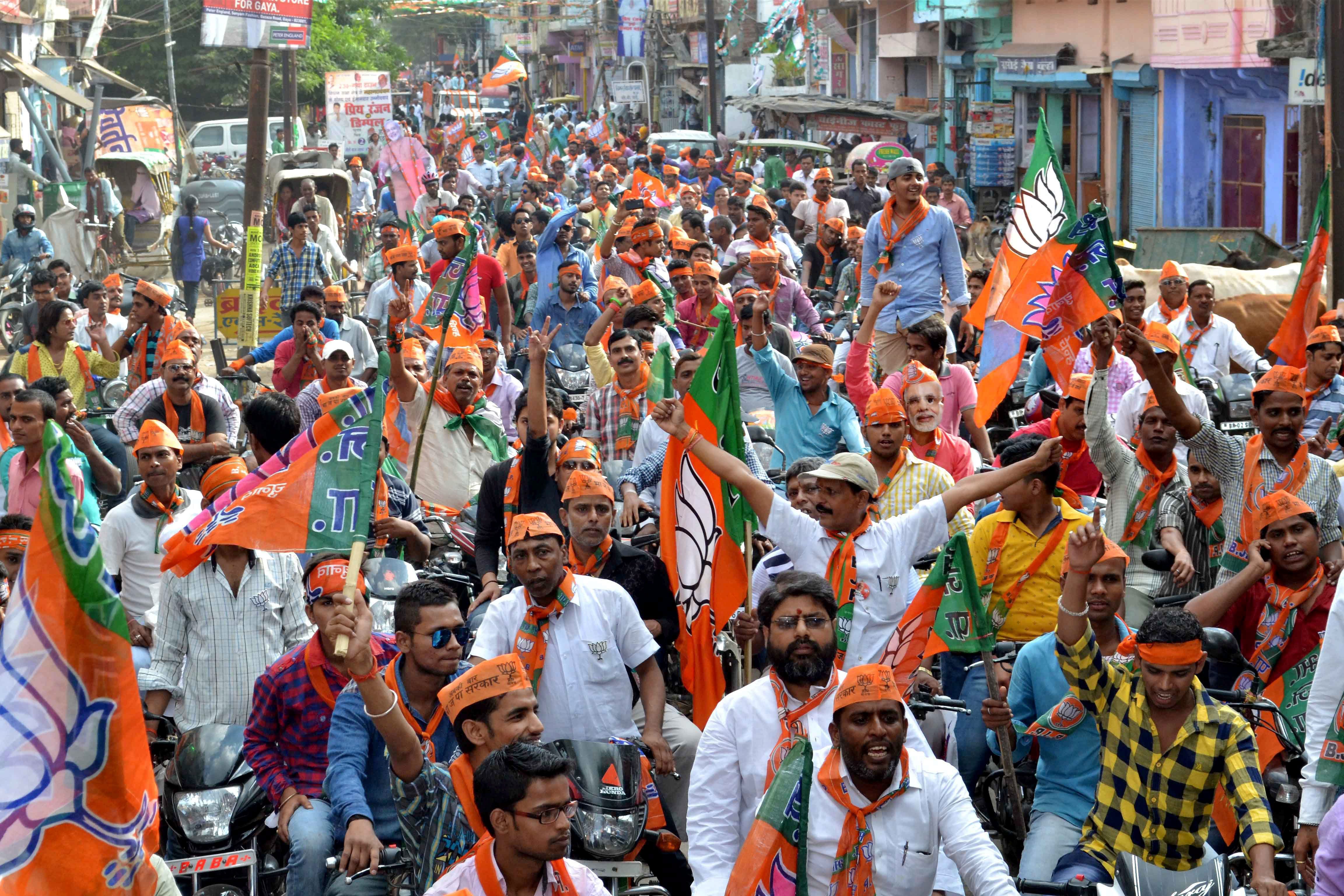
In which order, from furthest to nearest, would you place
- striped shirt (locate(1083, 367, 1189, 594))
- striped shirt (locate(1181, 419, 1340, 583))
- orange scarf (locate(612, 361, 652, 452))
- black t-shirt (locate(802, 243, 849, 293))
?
black t-shirt (locate(802, 243, 849, 293))
orange scarf (locate(612, 361, 652, 452))
striped shirt (locate(1083, 367, 1189, 594))
striped shirt (locate(1181, 419, 1340, 583))

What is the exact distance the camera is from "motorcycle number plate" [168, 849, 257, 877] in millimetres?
5473

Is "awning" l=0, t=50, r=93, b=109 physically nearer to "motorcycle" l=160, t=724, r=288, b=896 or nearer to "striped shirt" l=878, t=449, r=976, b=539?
"striped shirt" l=878, t=449, r=976, b=539

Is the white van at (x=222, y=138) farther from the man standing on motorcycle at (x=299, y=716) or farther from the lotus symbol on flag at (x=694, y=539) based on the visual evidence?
the man standing on motorcycle at (x=299, y=716)

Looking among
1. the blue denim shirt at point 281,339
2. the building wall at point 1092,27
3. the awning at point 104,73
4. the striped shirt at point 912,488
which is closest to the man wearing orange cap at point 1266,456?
the striped shirt at point 912,488

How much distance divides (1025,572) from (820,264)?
13818 millimetres

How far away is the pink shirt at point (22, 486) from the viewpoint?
8531 millimetres

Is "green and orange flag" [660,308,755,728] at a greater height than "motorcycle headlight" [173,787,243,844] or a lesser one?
greater

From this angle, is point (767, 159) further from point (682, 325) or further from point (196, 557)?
point (196, 557)

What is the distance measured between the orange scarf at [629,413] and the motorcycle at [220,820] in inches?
154

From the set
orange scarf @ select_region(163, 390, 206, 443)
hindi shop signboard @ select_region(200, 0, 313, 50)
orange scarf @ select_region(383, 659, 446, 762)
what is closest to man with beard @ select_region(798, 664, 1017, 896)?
orange scarf @ select_region(383, 659, 446, 762)

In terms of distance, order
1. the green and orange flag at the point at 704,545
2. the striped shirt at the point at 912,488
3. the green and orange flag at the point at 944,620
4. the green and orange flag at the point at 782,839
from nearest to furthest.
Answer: the green and orange flag at the point at 782,839 → the green and orange flag at the point at 944,620 → the green and orange flag at the point at 704,545 → the striped shirt at the point at 912,488

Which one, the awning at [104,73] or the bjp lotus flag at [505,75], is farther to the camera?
the bjp lotus flag at [505,75]

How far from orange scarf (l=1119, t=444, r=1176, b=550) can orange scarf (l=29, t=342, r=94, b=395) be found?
714 cm

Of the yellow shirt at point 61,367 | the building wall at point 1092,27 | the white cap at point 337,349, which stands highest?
the building wall at point 1092,27
